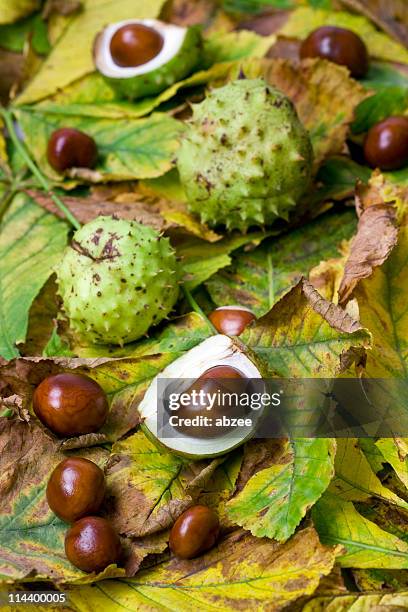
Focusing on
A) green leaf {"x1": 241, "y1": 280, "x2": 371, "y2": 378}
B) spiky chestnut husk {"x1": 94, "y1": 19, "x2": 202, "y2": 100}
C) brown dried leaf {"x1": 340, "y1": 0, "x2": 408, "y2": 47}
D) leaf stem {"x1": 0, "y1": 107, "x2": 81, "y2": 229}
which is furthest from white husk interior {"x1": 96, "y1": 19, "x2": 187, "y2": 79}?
green leaf {"x1": 241, "y1": 280, "x2": 371, "y2": 378}

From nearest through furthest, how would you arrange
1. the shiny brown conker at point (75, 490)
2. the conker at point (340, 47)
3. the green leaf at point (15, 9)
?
the shiny brown conker at point (75, 490) < the conker at point (340, 47) < the green leaf at point (15, 9)

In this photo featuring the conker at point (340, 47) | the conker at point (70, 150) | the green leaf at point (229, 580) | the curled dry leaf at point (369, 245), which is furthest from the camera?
the conker at point (340, 47)

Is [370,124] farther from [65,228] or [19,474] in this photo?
[19,474]

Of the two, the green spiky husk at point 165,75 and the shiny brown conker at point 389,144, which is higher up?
the green spiky husk at point 165,75

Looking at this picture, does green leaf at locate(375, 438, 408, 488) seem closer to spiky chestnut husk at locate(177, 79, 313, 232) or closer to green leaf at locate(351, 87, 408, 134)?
spiky chestnut husk at locate(177, 79, 313, 232)

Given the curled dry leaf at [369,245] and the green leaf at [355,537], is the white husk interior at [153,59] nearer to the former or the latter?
the curled dry leaf at [369,245]

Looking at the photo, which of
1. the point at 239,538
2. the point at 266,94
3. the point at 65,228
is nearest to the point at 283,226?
the point at 266,94

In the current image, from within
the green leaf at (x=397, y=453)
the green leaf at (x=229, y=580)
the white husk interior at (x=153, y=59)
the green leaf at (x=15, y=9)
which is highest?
the green leaf at (x=15, y=9)

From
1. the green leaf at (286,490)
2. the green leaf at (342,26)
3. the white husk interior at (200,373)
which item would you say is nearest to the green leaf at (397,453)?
the green leaf at (286,490)
